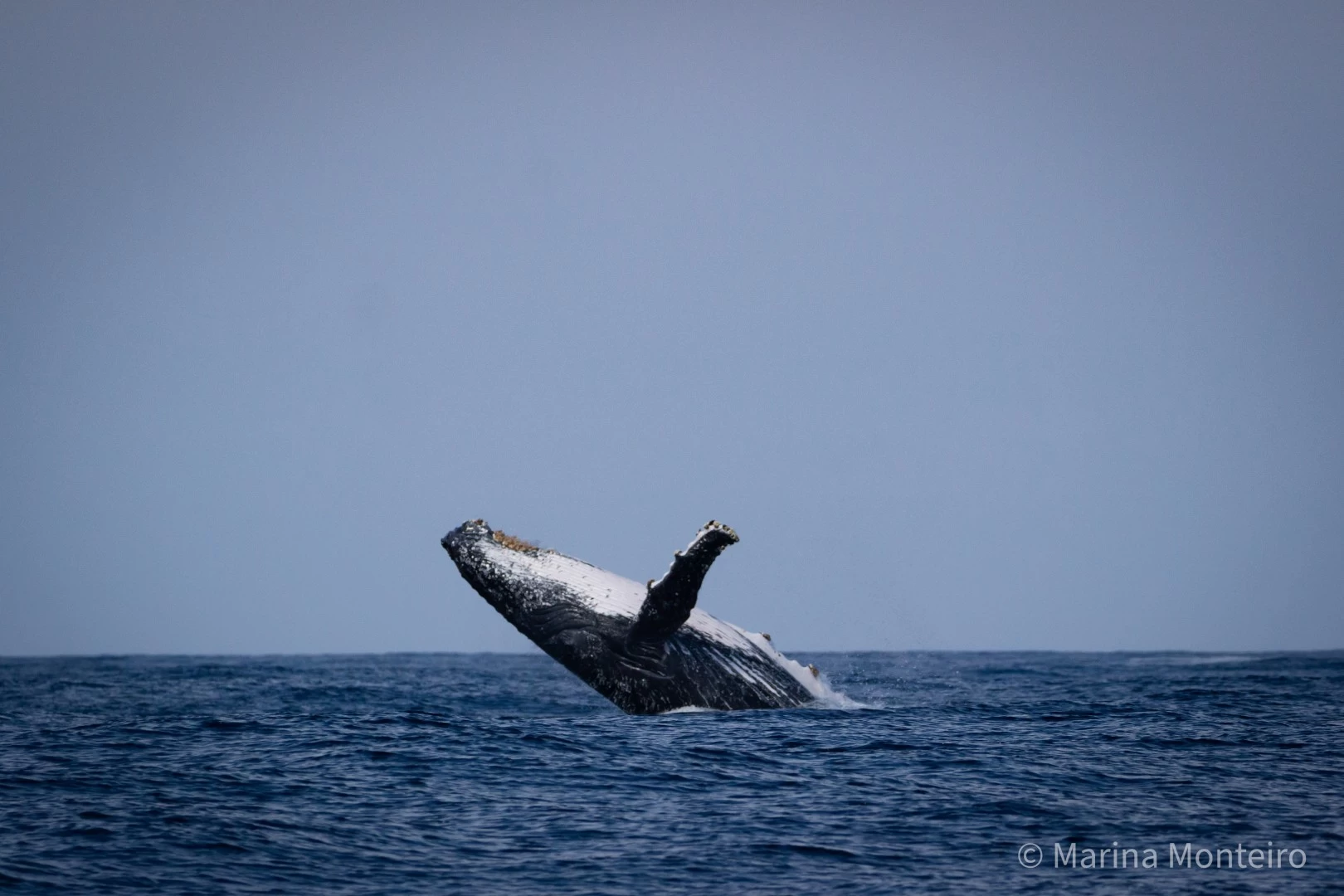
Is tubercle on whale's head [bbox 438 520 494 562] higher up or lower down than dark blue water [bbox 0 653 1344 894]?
higher up

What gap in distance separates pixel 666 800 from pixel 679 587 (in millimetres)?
3141

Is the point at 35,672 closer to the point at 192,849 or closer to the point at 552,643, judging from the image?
the point at 552,643

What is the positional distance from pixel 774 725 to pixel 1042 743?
3.16 m

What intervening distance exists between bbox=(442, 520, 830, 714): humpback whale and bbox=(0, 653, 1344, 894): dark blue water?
0.44 meters

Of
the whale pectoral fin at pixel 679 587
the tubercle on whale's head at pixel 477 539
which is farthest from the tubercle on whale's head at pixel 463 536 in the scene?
the whale pectoral fin at pixel 679 587

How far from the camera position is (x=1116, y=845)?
9969mm

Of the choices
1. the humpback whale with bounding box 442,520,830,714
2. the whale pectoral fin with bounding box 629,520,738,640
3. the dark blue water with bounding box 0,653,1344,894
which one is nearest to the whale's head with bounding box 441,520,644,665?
the humpback whale with bounding box 442,520,830,714

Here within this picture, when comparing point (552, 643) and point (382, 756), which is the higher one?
point (552, 643)

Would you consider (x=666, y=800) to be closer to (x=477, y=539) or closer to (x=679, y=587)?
(x=679, y=587)

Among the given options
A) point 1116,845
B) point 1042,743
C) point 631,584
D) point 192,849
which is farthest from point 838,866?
point 631,584

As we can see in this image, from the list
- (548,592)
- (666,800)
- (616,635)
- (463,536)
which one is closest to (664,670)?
(616,635)

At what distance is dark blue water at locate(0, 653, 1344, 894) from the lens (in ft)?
30.5

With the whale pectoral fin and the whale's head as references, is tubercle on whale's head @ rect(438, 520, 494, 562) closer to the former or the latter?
the whale's head

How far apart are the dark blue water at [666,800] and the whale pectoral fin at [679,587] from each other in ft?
4.00
